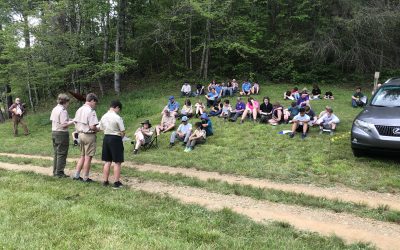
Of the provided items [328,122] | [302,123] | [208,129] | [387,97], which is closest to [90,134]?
[208,129]

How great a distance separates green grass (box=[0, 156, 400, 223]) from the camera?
5905 mm

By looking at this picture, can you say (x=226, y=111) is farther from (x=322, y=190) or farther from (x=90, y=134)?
(x=90, y=134)

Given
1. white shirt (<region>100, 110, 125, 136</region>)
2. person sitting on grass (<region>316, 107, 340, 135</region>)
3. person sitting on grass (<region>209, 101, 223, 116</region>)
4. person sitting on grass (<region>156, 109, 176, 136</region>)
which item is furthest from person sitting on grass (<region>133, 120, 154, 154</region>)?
person sitting on grass (<region>316, 107, 340, 135</region>)

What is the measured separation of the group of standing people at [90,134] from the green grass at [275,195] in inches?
45.8

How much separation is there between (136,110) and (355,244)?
51.2 ft

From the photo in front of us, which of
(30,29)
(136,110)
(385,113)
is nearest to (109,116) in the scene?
(385,113)

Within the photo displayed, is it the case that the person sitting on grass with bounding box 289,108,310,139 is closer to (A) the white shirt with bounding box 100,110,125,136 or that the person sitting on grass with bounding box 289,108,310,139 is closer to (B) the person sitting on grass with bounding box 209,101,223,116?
(B) the person sitting on grass with bounding box 209,101,223,116

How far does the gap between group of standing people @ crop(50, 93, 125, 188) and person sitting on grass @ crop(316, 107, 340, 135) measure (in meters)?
7.01

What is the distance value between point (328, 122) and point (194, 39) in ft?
53.1

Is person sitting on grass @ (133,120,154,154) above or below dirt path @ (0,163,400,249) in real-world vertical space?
above

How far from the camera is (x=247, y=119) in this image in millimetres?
14555

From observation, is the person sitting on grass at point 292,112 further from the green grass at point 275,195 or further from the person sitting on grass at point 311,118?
the green grass at point 275,195

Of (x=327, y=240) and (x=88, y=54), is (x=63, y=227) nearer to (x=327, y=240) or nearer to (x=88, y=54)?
(x=327, y=240)

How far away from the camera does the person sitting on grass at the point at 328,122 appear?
11.8 m
